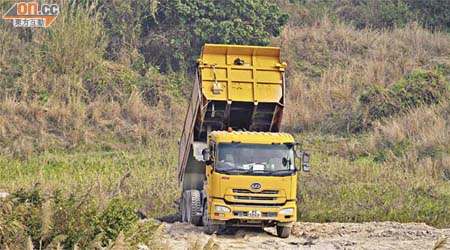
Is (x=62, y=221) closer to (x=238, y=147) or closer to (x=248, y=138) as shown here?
(x=238, y=147)

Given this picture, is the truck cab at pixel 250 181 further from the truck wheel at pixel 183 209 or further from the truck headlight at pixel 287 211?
the truck wheel at pixel 183 209

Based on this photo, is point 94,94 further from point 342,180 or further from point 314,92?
point 342,180

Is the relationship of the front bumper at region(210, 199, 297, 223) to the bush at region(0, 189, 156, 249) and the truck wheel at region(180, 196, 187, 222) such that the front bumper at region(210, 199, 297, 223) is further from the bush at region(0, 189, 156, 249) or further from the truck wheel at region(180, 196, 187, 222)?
the bush at region(0, 189, 156, 249)

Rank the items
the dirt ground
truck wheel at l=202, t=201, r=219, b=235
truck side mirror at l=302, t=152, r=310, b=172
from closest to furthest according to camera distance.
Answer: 1. the dirt ground
2. truck wheel at l=202, t=201, r=219, b=235
3. truck side mirror at l=302, t=152, r=310, b=172

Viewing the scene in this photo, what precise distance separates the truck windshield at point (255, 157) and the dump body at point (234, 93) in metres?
1.72

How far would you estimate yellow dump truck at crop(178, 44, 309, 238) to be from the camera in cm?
1764

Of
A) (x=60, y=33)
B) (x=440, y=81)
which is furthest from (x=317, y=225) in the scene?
(x=60, y=33)

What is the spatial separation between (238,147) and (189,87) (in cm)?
1759

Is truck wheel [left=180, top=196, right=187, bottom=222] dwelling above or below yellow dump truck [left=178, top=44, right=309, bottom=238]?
below

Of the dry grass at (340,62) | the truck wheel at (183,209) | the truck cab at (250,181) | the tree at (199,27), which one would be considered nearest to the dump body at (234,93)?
the truck wheel at (183,209)

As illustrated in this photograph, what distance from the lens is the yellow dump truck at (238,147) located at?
1764 centimetres

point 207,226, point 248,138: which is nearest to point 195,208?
point 207,226

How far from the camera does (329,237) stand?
18219mm

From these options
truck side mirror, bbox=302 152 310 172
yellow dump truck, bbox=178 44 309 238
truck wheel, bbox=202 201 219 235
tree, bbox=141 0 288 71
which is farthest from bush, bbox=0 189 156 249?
tree, bbox=141 0 288 71
